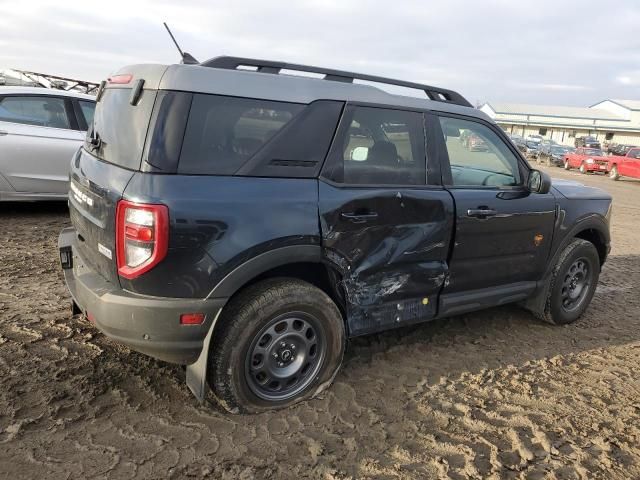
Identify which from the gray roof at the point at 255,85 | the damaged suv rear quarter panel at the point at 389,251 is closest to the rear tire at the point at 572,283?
the damaged suv rear quarter panel at the point at 389,251

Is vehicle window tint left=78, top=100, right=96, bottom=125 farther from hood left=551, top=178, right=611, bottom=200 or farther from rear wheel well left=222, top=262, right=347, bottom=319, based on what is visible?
hood left=551, top=178, right=611, bottom=200

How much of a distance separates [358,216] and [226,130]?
0.90 metres

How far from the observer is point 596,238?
15.9 feet

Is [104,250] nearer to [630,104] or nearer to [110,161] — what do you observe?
[110,161]

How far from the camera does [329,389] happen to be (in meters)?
3.36

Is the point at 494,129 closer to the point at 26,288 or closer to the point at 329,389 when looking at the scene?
the point at 329,389

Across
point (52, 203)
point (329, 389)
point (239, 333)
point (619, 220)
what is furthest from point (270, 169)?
point (619, 220)

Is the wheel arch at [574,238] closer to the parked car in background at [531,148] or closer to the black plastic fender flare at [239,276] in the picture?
the black plastic fender flare at [239,276]

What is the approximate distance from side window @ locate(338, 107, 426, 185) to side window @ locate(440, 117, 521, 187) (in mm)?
300

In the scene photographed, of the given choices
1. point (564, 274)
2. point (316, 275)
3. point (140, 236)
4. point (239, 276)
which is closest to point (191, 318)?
point (239, 276)

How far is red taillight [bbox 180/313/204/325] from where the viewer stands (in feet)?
8.81

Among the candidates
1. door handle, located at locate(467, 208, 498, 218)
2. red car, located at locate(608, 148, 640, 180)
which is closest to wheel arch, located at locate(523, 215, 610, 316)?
door handle, located at locate(467, 208, 498, 218)

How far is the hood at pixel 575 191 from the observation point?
175 inches

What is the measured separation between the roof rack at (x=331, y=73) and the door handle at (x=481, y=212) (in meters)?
0.80
